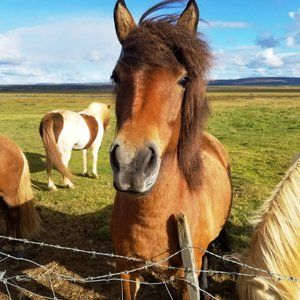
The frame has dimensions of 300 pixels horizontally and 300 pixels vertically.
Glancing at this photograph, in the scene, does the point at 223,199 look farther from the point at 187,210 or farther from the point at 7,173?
the point at 7,173

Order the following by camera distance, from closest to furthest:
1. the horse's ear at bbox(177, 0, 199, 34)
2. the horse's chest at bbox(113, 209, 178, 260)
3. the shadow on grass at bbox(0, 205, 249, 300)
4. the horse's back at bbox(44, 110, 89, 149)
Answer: the horse's ear at bbox(177, 0, 199, 34) → the horse's chest at bbox(113, 209, 178, 260) → the shadow on grass at bbox(0, 205, 249, 300) → the horse's back at bbox(44, 110, 89, 149)

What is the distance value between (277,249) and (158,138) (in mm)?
1176

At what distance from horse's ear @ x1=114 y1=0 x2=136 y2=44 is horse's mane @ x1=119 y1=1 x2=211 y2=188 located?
4.4 inches

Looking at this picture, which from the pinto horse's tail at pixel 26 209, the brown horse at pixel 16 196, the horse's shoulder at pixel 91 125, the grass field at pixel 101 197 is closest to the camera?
the grass field at pixel 101 197

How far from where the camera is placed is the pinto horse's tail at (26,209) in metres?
4.91

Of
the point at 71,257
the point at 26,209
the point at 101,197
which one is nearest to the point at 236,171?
the point at 101,197

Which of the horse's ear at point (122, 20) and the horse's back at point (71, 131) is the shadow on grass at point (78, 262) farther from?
the horse's ear at point (122, 20)

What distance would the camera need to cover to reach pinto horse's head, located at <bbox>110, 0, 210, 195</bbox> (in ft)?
6.10

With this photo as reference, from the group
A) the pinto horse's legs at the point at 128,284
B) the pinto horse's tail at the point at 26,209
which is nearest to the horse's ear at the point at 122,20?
the pinto horse's legs at the point at 128,284

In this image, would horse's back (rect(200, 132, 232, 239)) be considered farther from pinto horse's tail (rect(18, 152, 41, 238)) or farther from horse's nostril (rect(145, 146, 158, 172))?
pinto horse's tail (rect(18, 152, 41, 238))

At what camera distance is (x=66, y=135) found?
321 inches

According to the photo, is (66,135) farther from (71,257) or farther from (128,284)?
(128,284)

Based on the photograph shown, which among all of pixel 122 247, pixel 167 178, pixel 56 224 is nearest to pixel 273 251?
pixel 167 178

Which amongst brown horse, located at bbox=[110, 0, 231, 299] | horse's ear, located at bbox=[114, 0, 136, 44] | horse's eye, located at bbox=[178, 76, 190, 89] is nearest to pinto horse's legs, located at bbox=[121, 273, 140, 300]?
brown horse, located at bbox=[110, 0, 231, 299]
